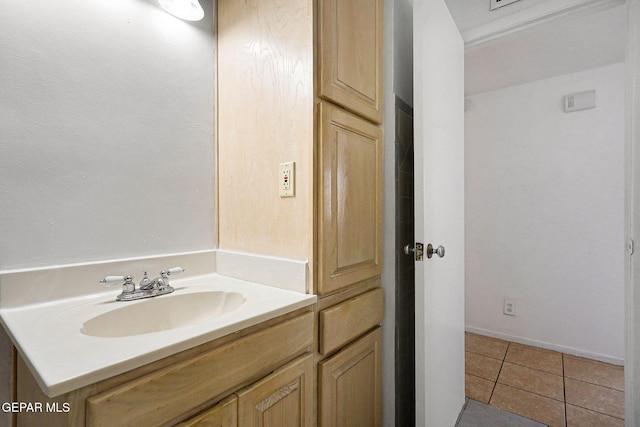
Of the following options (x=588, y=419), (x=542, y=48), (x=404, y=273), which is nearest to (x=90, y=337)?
(x=404, y=273)

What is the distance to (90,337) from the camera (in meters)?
0.66

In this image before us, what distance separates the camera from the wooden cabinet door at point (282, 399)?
0.77 metres

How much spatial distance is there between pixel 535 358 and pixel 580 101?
2082 millimetres

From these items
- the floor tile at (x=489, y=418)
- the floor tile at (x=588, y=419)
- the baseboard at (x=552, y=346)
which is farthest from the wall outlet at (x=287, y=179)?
the baseboard at (x=552, y=346)

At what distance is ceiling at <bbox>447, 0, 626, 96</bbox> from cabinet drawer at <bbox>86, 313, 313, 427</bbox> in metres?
1.81

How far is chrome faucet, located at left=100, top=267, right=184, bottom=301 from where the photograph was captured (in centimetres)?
95

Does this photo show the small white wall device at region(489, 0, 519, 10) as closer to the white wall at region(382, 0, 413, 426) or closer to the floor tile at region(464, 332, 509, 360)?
the white wall at region(382, 0, 413, 426)

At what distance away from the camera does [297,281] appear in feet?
3.33

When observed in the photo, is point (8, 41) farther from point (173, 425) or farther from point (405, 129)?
point (405, 129)

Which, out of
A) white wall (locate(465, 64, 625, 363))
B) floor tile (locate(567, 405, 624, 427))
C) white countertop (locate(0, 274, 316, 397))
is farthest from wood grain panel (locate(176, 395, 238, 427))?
white wall (locate(465, 64, 625, 363))

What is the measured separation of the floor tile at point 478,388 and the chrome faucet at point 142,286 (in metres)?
1.92

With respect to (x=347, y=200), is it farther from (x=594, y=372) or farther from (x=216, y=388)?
(x=594, y=372)

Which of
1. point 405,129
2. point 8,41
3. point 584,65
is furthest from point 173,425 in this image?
point 584,65

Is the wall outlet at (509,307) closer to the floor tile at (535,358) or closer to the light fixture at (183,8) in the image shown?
the floor tile at (535,358)
